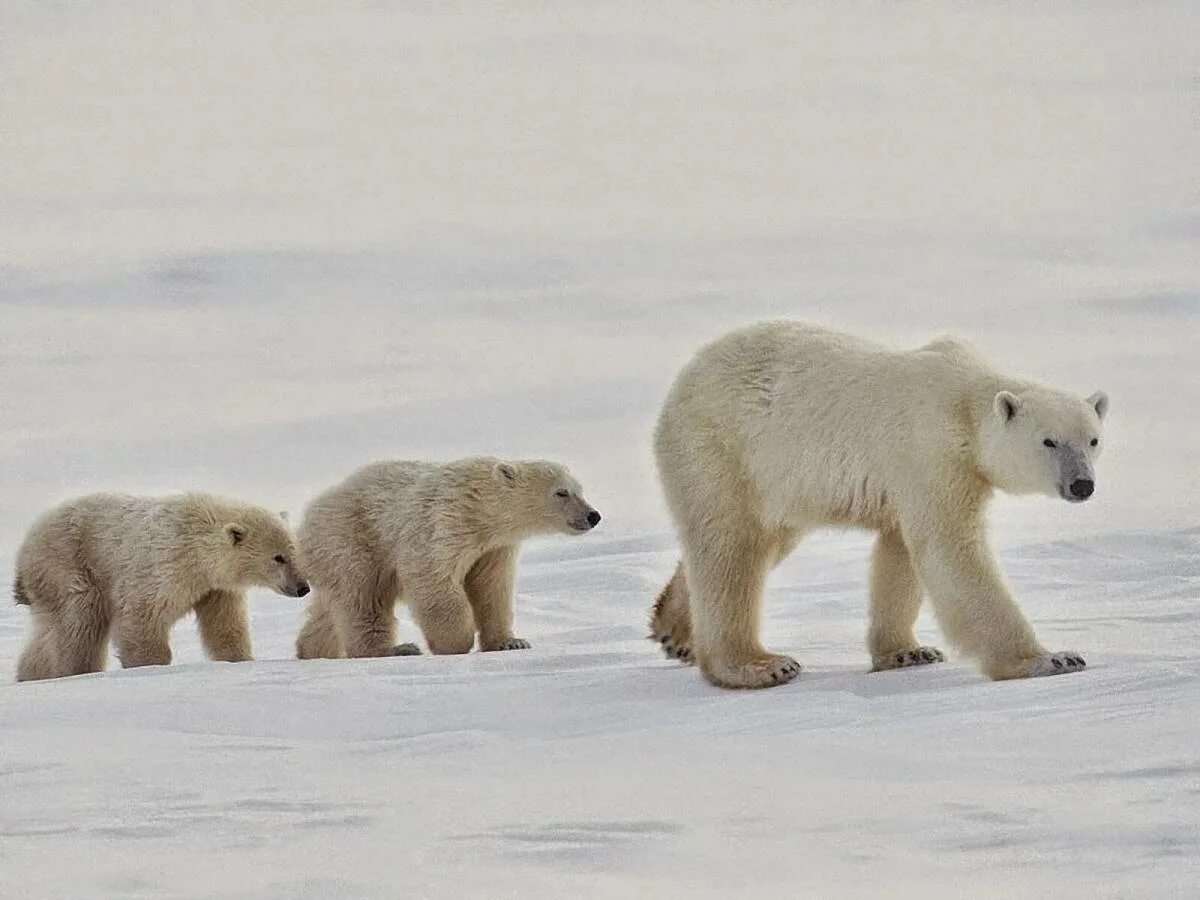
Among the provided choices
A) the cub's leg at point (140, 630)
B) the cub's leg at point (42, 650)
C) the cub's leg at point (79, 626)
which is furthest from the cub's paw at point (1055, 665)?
the cub's leg at point (42, 650)

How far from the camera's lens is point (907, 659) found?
26.9 ft

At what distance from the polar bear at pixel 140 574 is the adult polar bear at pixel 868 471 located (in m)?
3.57

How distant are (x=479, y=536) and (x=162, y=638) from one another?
76.3 inches

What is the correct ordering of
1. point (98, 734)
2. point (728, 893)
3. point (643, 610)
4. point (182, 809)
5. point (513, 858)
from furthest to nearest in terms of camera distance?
point (643, 610) < point (98, 734) < point (182, 809) < point (513, 858) < point (728, 893)

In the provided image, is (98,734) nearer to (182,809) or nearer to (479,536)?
(182,809)

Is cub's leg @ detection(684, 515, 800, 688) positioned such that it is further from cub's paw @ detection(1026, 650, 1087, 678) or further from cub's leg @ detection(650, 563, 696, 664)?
cub's paw @ detection(1026, 650, 1087, 678)

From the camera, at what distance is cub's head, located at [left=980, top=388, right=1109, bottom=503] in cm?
759

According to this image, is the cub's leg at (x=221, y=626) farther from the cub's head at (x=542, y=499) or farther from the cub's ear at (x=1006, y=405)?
the cub's ear at (x=1006, y=405)

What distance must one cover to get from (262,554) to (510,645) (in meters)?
1.62

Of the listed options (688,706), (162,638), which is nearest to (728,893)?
(688,706)

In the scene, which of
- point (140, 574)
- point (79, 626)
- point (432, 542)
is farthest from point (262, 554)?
point (432, 542)

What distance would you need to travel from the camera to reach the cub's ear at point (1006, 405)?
7.59 m

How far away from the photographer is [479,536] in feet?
35.6

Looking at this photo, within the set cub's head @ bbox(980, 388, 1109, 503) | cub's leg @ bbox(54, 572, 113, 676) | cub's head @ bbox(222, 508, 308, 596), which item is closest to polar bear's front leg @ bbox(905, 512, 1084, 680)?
cub's head @ bbox(980, 388, 1109, 503)
